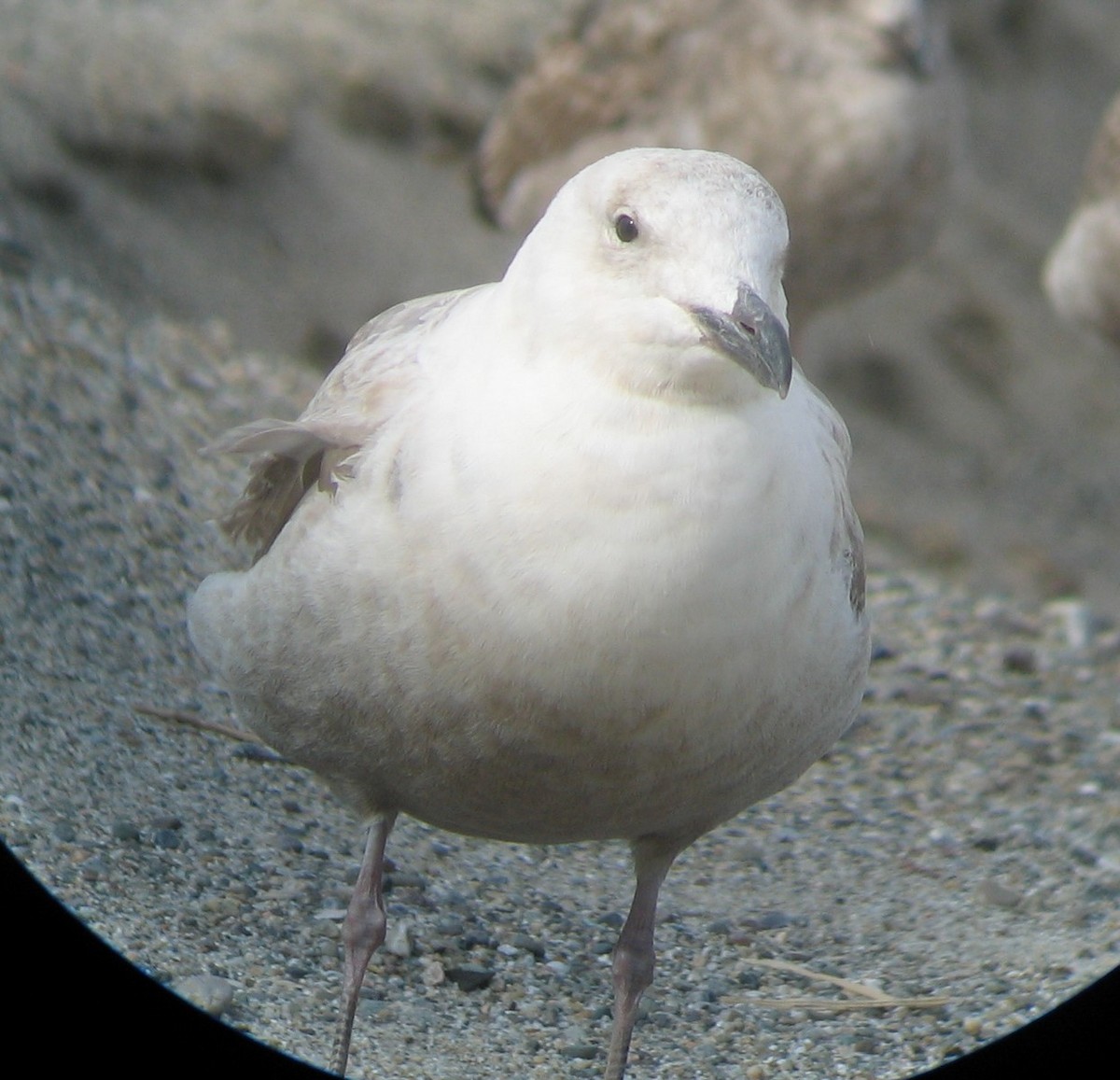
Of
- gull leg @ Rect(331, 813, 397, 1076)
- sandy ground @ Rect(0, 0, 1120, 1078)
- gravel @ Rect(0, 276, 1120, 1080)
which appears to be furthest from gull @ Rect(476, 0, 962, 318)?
gull leg @ Rect(331, 813, 397, 1076)

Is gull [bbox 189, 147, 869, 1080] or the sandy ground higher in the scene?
gull [bbox 189, 147, 869, 1080]

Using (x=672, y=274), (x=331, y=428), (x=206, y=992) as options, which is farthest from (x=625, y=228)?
(x=206, y=992)

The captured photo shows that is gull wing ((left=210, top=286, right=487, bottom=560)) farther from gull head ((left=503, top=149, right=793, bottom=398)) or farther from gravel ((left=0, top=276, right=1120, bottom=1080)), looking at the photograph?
gravel ((left=0, top=276, right=1120, bottom=1080))

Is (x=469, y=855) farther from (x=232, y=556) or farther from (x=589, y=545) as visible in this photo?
(x=589, y=545)

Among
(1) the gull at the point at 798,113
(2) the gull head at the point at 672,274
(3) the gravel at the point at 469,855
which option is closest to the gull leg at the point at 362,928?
(3) the gravel at the point at 469,855

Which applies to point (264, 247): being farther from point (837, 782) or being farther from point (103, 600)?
point (837, 782)
